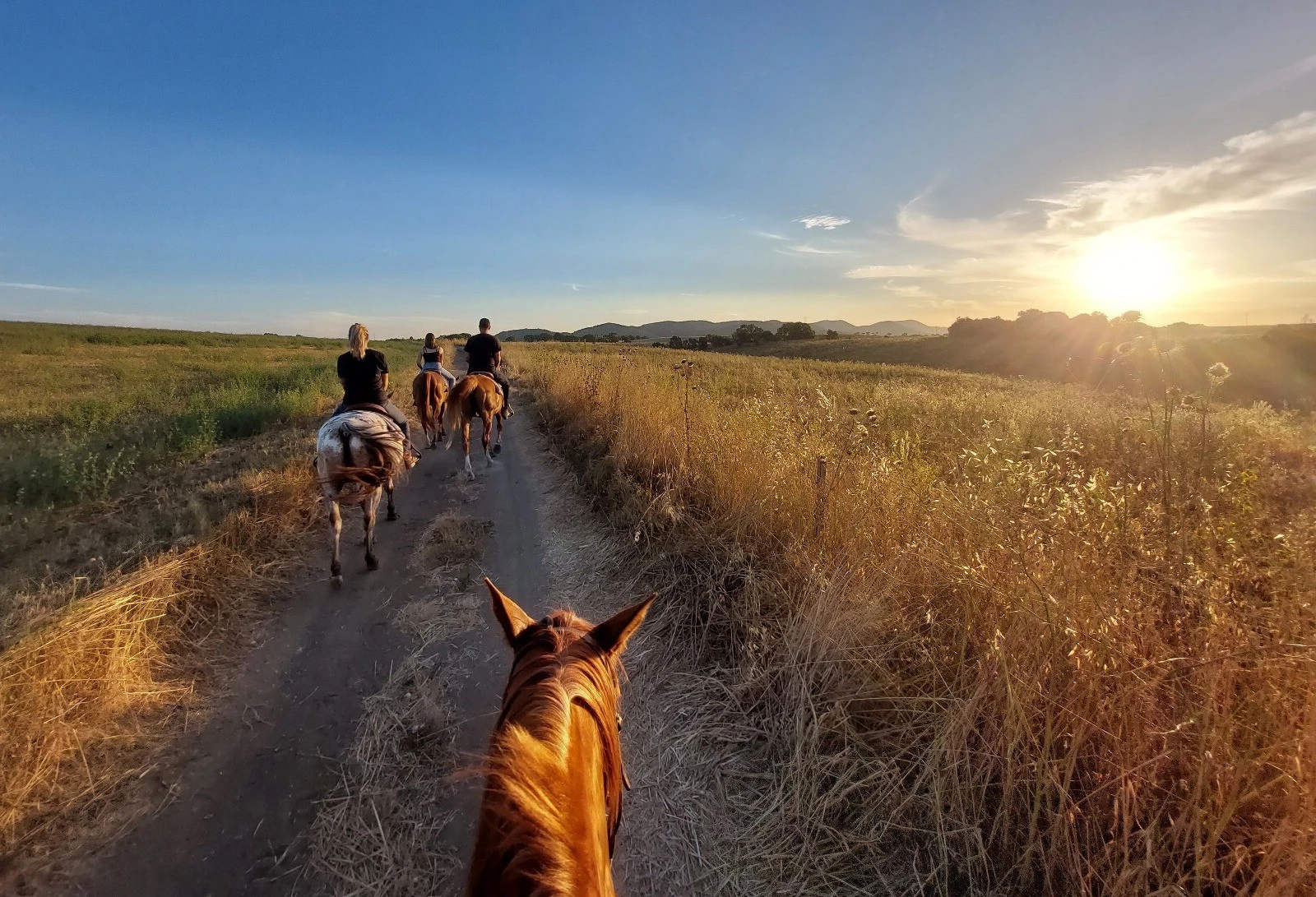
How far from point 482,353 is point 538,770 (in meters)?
10.7

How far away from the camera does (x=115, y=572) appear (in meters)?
3.75

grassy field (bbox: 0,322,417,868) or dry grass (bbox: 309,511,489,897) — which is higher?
grassy field (bbox: 0,322,417,868)

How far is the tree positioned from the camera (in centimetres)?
6469

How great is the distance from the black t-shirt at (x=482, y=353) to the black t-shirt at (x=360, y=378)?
4491 millimetres

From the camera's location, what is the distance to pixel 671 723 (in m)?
3.22

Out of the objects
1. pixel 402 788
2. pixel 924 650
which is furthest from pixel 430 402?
pixel 924 650

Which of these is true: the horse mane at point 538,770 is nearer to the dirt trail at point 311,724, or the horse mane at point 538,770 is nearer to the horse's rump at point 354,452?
the dirt trail at point 311,724

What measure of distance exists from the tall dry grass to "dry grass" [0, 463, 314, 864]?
3.51 m

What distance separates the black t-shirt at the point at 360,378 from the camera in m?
6.04

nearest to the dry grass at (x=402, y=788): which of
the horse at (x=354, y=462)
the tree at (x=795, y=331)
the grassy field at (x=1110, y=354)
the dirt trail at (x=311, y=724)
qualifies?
the dirt trail at (x=311, y=724)

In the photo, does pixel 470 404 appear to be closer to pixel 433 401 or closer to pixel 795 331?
pixel 433 401

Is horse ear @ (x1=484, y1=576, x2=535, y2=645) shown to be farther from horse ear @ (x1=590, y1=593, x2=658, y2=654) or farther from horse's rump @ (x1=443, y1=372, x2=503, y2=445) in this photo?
horse's rump @ (x1=443, y1=372, x2=503, y2=445)

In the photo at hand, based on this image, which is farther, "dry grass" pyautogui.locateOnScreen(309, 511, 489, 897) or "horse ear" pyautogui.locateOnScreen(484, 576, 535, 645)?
"dry grass" pyautogui.locateOnScreen(309, 511, 489, 897)

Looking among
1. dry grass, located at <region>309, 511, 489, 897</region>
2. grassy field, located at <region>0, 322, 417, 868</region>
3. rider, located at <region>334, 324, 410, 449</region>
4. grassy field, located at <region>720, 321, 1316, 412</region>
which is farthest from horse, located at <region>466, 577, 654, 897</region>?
rider, located at <region>334, 324, 410, 449</region>
